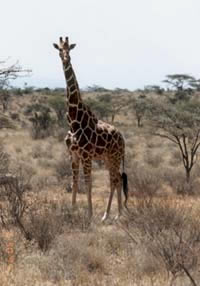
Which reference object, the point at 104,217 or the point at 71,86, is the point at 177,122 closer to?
the point at 71,86

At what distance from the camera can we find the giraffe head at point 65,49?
1132cm

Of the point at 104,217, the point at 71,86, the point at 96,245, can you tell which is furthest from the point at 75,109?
the point at 96,245

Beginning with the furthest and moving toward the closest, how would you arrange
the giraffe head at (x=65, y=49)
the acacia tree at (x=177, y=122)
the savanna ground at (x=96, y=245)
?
1. the acacia tree at (x=177, y=122)
2. the giraffe head at (x=65, y=49)
3. the savanna ground at (x=96, y=245)

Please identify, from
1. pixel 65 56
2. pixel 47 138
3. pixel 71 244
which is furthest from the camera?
pixel 47 138

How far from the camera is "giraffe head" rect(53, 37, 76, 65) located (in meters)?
11.3

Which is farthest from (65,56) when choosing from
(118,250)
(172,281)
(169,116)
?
(169,116)

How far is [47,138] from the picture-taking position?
3662 cm

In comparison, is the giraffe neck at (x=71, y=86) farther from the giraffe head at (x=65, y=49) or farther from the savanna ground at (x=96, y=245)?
the savanna ground at (x=96, y=245)

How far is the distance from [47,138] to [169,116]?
59.4 feet

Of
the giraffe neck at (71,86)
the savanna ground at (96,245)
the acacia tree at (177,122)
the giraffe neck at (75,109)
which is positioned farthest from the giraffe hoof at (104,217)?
the acacia tree at (177,122)

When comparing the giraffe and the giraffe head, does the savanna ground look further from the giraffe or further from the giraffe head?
the giraffe head

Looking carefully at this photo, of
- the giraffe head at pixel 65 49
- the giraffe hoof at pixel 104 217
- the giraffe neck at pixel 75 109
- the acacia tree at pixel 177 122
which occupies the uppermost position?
the giraffe head at pixel 65 49

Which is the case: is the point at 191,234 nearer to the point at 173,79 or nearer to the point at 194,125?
the point at 194,125

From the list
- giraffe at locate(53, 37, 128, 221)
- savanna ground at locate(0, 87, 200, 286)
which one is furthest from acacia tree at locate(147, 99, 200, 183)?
giraffe at locate(53, 37, 128, 221)
